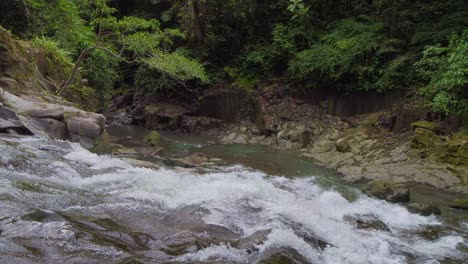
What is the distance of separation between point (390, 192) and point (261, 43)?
12531mm

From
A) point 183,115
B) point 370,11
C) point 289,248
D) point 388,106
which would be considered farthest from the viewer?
point 183,115

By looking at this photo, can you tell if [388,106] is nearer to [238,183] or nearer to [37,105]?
[238,183]

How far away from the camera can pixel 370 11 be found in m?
18.3

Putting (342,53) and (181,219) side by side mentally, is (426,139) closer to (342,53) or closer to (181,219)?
(342,53)

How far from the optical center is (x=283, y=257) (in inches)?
180

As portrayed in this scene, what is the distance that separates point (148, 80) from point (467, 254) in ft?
54.1

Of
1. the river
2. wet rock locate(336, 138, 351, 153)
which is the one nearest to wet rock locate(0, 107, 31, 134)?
the river

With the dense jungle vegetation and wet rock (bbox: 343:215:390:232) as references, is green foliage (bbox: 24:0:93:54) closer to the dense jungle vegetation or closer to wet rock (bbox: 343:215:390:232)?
the dense jungle vegetation

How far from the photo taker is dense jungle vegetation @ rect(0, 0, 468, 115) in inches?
509

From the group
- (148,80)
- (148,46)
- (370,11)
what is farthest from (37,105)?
(370,11)

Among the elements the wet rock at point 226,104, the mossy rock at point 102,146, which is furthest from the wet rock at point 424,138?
the mossy rock at point 102,146

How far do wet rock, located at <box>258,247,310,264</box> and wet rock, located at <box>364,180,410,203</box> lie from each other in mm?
4740

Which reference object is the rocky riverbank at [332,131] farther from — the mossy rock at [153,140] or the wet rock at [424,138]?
the mossy rock at [153,140]

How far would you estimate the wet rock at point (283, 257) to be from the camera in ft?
14.8
